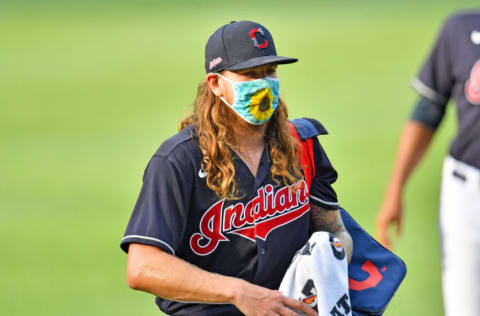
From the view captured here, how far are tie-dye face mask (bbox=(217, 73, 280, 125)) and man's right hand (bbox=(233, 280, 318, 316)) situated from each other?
798mm

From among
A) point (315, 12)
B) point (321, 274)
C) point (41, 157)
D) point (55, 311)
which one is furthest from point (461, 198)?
point (315, 12)

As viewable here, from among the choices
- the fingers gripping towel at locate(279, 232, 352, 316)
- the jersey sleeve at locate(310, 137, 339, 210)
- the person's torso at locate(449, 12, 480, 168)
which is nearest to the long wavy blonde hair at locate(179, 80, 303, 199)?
the jersey sleeve at locate(310, 137, 339, 210)

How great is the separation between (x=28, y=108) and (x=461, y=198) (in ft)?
37.6

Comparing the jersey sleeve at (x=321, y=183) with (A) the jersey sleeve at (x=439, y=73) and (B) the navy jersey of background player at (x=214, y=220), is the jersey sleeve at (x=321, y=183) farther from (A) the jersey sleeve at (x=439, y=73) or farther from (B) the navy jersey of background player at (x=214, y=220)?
(A) the jersey sleeve at (x=439, y=73)

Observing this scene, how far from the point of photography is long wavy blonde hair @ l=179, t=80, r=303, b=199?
343 cm

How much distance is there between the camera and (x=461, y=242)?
4.09 meters

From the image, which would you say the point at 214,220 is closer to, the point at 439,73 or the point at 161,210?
the point at 161,210

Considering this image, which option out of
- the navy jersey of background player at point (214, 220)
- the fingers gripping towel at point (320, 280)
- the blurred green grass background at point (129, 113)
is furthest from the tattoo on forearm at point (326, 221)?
the blurred green grass background at point (129, 113)

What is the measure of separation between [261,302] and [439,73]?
5.43 ft

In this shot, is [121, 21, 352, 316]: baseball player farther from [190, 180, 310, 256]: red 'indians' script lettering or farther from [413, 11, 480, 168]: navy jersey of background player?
[413, 11, 480, 168]: navy jersey of background player

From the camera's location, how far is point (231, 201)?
11.3 ft

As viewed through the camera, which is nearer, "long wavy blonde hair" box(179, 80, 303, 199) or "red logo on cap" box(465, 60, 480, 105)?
"long wavy blonde hair" box(179, 80, 303, 199)

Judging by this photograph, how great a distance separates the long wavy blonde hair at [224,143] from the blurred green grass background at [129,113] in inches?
37.9

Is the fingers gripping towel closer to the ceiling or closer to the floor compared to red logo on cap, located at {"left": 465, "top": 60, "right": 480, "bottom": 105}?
closer to the floor
